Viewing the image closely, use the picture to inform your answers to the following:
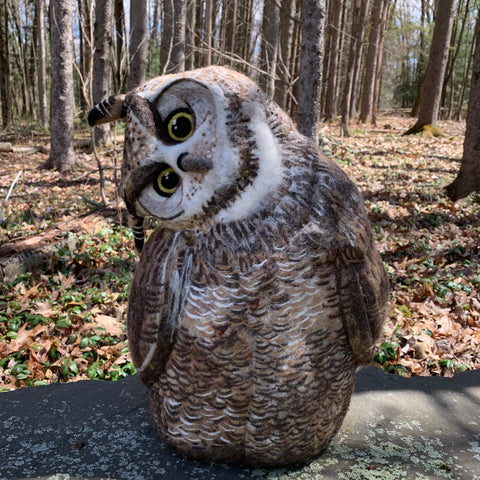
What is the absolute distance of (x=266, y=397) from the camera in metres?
1.68

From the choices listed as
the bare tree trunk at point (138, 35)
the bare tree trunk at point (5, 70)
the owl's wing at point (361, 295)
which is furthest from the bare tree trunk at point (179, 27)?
the bare tree trunk at point (5, 70)

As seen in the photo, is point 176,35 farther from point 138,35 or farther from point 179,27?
point 138,35

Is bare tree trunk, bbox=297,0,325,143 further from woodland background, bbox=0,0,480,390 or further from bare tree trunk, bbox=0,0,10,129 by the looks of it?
bare tree trunk, bbox=0,0,10,129

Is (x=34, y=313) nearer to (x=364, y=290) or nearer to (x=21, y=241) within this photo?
(x=21, y=241)

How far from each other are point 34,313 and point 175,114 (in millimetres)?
2834

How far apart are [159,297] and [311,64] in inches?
179

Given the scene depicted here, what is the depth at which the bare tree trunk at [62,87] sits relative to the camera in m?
7.09

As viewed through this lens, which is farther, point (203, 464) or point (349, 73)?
point (349, 73)

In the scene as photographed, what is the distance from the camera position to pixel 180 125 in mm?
1532

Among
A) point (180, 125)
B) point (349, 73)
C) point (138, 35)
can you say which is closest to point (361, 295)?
point (180, 125)

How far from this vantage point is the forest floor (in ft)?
10.7

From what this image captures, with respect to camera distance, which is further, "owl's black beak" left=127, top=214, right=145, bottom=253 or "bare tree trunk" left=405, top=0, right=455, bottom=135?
"bare tree trunk" left=405, top=0, right=455, bottom=135

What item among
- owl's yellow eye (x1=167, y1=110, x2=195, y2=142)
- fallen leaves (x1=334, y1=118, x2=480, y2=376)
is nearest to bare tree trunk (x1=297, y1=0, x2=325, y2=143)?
fallen leaves (x1=334, y1=118, x2=480, y2=376)

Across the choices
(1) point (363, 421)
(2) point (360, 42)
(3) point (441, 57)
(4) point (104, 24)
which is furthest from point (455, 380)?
(2) point (360, 42)
